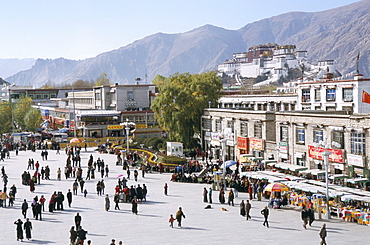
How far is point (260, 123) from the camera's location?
1975 inches

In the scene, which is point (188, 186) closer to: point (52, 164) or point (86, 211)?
point (86, 211)

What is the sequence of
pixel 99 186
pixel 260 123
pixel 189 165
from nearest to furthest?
pixel 99 186
pixel 189 165
pixel 260 123

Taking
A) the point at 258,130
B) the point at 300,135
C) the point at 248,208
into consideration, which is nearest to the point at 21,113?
the point at 258,130

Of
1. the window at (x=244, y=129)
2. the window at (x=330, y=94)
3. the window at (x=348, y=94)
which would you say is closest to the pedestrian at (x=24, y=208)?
the window at (x=244, y=129)

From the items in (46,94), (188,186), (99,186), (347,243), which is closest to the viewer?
(347,243)

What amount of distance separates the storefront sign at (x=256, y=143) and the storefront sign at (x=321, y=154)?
781 centimetres

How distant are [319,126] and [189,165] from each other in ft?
40.5

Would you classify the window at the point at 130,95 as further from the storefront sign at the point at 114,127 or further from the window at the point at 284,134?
the window at the point at 284,134

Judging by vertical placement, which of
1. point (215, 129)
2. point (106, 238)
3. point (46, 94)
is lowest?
point (106, 238)

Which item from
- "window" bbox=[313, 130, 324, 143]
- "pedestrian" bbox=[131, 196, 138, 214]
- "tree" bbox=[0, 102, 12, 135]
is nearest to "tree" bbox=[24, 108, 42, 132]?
"tree" bbox=[0, 102, 12, 135]

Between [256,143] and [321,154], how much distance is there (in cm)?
1107

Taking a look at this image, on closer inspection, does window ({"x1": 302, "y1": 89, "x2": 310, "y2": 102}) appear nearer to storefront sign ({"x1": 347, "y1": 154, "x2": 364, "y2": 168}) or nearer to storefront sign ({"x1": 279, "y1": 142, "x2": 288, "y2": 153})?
storefront sign ({"x1": 279, "y1": 142, "x2": 288, "y2": 153})

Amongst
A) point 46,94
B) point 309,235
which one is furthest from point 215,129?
point 46,94

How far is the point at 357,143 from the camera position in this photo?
121ft
